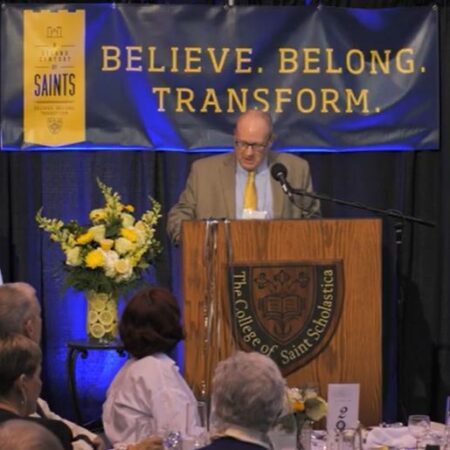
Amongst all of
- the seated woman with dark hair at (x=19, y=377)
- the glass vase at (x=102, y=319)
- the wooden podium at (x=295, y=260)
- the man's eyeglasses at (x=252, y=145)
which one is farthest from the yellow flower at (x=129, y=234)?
the seated woman with dark hair at (x=19, y=377)

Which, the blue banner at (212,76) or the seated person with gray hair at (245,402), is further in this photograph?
the blue banner at (212,76)

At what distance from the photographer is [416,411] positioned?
7.18 m

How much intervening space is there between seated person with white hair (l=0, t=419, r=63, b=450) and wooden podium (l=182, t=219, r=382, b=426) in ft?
7.74

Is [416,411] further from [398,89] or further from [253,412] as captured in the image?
[253,412]

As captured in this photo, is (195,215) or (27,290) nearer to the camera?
(27,290)

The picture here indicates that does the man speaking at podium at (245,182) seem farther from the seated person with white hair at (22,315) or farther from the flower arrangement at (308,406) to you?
the flower arrangement at (308,406)

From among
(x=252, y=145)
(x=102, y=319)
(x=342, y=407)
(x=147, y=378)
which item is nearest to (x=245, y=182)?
(x=252, y=145)

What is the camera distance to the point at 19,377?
3.36 metres

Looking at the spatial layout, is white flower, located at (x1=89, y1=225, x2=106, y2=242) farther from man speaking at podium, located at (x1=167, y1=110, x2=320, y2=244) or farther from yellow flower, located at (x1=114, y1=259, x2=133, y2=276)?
man speaking at podium, located at (x1=167, y1=110, x2=320, y2=244)

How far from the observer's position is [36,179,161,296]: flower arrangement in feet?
20.4

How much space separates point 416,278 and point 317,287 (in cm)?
263

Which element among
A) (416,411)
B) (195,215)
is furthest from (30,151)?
(416,411)

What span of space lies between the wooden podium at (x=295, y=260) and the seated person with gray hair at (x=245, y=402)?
138cm

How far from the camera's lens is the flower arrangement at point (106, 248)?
621cm
